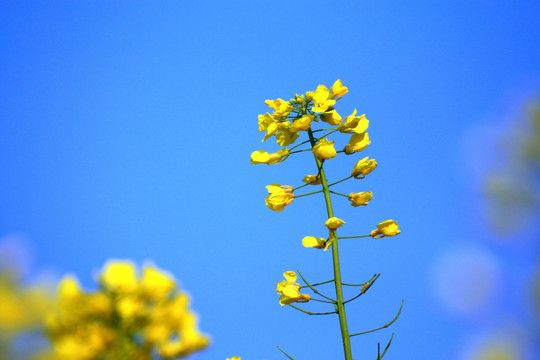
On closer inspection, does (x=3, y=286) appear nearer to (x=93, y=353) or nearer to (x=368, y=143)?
(x=93, y=353)

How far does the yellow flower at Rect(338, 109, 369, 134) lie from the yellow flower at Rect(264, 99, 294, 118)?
0.80 feet

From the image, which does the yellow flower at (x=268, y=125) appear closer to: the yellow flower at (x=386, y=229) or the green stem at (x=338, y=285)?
the green stem at (x=338, y=285)

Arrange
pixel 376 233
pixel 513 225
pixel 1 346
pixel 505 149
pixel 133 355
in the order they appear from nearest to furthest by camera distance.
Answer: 1. pixel 1 346
2. pixel 133 355
3. pixel 376 233
4. pixel 513 225
5. pixel 505 149

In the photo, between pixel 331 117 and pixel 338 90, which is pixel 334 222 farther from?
pixel 338 90

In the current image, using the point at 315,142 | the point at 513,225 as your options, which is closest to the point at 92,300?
the point at 315,142

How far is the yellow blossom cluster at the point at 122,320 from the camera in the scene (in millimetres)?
2137

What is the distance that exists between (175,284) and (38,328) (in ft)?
2.04

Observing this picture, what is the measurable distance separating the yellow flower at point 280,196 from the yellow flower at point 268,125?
0.25 meters

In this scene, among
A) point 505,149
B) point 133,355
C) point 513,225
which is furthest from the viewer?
point 505,149

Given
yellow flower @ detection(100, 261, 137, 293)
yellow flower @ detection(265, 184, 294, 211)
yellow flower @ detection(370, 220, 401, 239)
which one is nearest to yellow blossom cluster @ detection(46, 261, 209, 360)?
yellow flower @ detection(100, 261, 137, 293)

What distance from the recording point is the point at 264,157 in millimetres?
2668

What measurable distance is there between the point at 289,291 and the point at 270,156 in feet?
2.02

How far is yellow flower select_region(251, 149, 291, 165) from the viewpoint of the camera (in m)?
2.65

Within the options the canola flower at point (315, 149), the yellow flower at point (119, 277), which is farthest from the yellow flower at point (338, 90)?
the yellow flower at point (119, 277)
